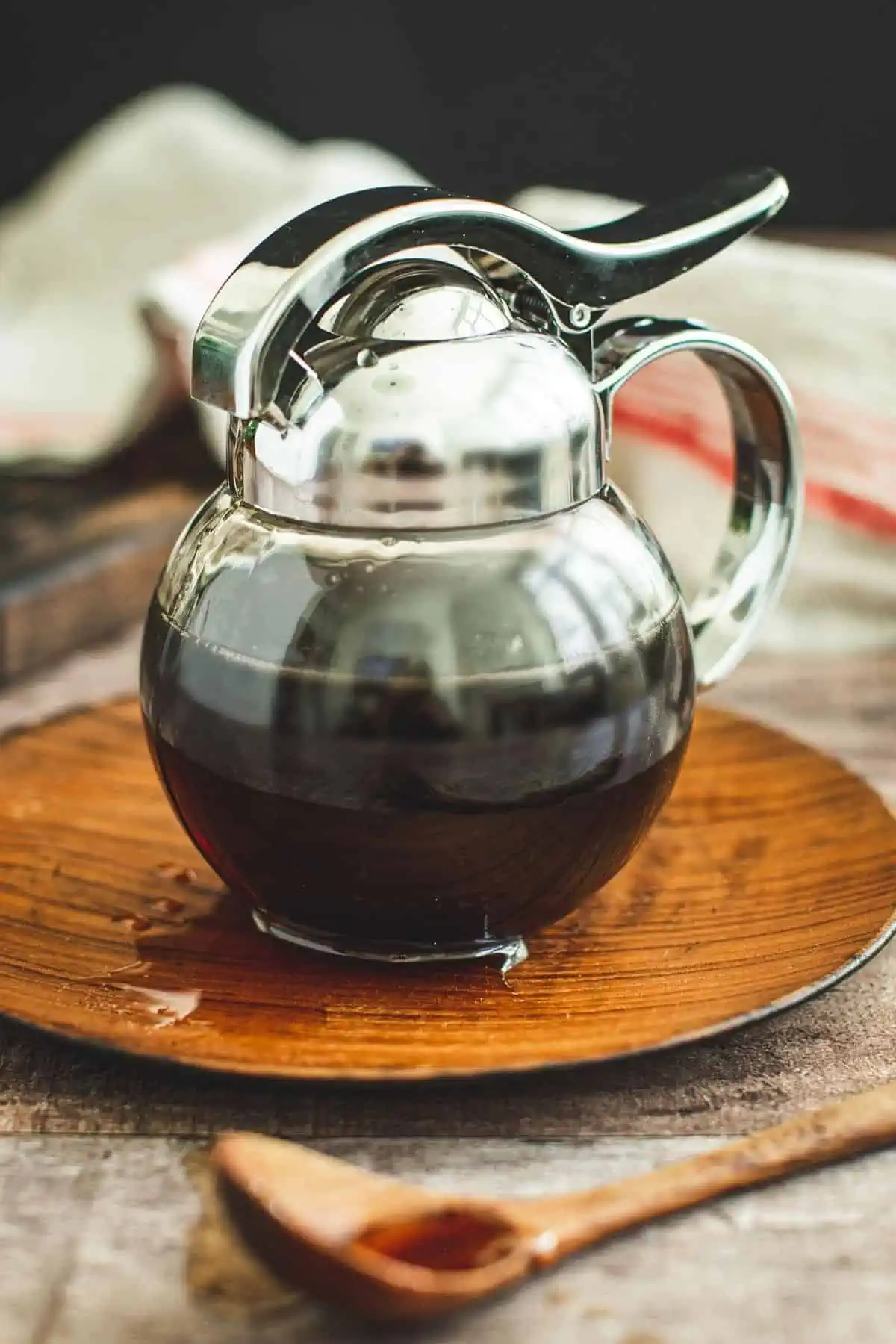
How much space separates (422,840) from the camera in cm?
46

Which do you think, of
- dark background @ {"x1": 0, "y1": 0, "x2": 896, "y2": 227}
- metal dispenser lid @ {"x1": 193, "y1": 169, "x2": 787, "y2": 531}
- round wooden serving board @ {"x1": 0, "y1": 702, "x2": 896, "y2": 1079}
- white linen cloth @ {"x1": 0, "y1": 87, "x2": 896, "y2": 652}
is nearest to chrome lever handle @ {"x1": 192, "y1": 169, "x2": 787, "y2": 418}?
metal dispenser lid @ {"x1": 193, "y1": 169, "x2": 787, "y2": 531}

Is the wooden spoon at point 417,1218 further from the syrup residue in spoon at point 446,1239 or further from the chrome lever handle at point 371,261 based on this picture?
the chrome lever handle at point 371,261

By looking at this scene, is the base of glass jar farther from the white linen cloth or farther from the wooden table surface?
the white linen cloth

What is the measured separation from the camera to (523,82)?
56.6 inches

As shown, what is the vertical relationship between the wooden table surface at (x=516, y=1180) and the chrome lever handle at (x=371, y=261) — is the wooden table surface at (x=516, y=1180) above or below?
below

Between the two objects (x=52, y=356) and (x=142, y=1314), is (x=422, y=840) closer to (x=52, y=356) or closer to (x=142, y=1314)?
(x=142, y=1314)

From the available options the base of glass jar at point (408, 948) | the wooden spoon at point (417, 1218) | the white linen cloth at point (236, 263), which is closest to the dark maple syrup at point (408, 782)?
the base of glass jar at point (408, 948)

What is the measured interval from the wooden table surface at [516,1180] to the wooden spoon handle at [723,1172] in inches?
0.5

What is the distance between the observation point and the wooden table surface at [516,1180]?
379 millimetres

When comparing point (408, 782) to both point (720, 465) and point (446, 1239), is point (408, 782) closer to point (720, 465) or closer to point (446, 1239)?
point (446, 1239)

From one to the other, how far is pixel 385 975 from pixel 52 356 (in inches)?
38.3

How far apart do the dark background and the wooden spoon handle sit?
1.15 metres

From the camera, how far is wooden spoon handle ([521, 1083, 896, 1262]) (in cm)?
39

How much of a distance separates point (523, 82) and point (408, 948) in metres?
1.15
